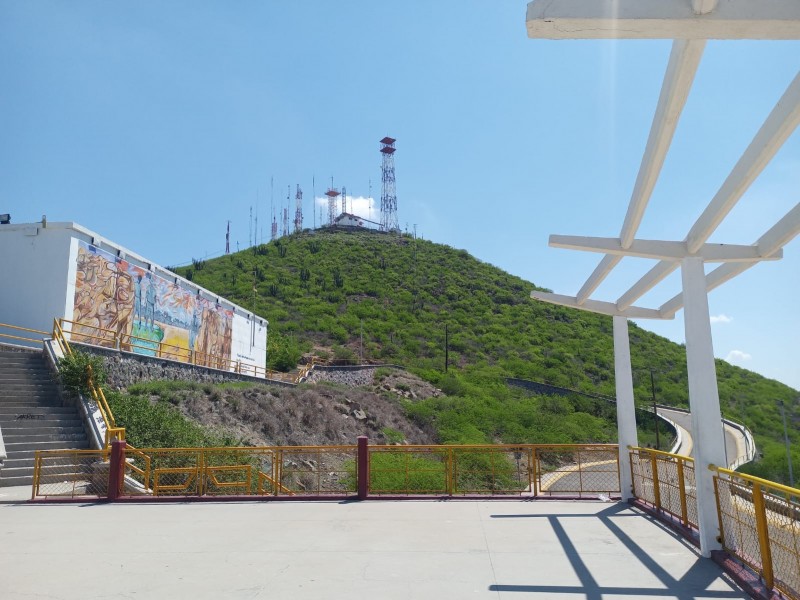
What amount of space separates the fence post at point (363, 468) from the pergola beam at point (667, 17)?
9374mm

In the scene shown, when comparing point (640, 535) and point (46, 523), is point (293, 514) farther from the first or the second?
point (640, 535)

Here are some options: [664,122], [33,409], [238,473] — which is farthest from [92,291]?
[664,122]

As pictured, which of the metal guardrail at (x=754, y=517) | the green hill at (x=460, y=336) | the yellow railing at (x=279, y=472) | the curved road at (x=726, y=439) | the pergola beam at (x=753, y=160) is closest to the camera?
the pergola beam at (x=753, y=160)

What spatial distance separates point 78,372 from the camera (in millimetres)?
17656

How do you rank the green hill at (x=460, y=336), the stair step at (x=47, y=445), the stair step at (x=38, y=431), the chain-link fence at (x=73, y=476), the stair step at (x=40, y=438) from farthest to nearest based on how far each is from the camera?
the green hill at (x=460, y=336) → the stair step at (x=38, y=431) → the stair step at (x=40, y=438) → the stair step at (x=47, y=445) → the chain-link fence at (x=73, y=476)

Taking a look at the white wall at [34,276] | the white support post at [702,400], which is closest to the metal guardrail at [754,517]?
the white support post at [702,400]

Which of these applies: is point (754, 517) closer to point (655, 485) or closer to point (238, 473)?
point (655, 485)

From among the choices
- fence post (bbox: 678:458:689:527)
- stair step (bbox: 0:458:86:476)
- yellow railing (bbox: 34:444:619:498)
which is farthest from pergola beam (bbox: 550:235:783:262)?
stair step (bbox: 0:458:86:476)

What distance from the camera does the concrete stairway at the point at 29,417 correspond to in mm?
14383

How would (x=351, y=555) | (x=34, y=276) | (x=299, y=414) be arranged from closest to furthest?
(x=351, y=555)
(x=34, y=276)
(x=299, y=414)

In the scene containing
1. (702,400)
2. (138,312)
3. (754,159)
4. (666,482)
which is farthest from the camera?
(138,312)

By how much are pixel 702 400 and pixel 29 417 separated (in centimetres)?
1700

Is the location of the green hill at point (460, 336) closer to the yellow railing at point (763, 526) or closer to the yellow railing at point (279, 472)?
the yellow railing at point (279, 472)

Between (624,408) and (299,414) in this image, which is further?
(299,414)
